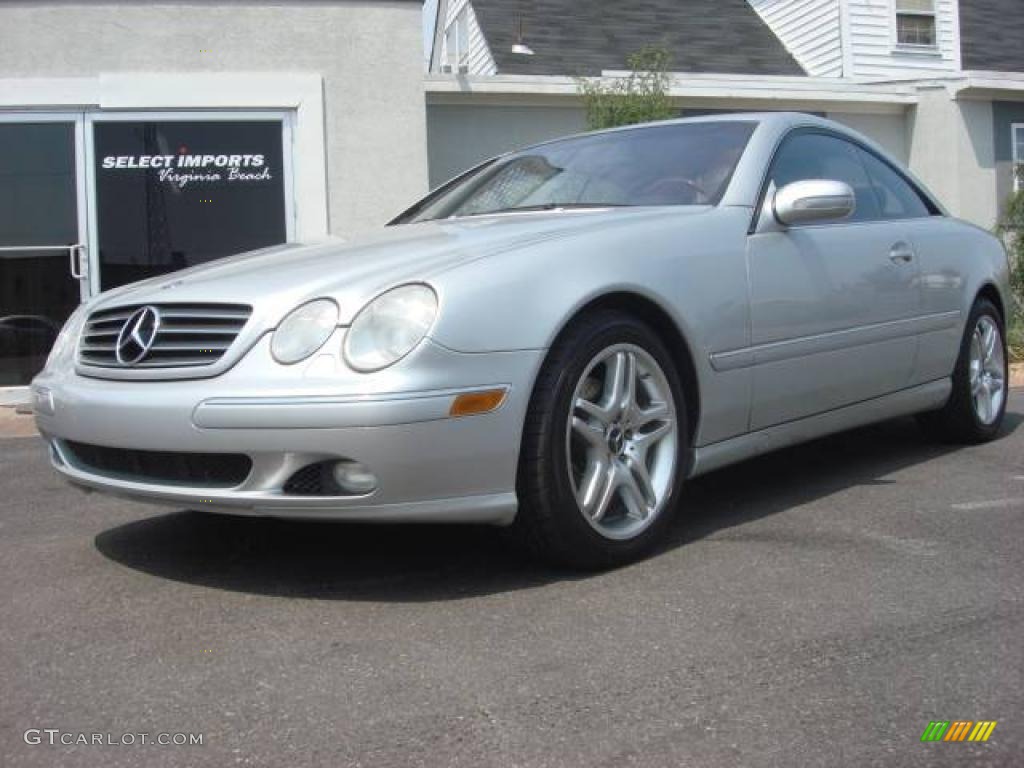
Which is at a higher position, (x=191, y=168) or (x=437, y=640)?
(x=191, y=168)

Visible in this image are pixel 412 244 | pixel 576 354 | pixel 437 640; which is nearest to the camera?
pixel 437 640

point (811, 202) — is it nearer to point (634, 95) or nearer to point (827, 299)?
point (827, 299)

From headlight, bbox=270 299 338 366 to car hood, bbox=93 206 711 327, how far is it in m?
0.03

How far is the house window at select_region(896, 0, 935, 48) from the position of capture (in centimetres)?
1681

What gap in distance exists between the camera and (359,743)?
2.08 metres

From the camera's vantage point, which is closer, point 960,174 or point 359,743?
point 359,743

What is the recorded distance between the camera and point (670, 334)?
3395 mm

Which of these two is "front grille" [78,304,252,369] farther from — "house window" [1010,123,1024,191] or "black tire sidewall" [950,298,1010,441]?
"house window" [1010,123,1024,191]

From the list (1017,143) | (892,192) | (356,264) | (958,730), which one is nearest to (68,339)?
(356,264)

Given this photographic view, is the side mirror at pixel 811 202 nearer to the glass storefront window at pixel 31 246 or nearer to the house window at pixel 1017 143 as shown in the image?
the glass storefront window at pixel 31 246

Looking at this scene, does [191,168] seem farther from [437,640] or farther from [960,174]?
[960,174]

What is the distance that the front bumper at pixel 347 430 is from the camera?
269 centimetres

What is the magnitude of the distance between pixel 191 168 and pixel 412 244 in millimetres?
5723

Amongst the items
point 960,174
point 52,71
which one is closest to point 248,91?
point 52,71
